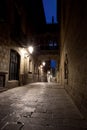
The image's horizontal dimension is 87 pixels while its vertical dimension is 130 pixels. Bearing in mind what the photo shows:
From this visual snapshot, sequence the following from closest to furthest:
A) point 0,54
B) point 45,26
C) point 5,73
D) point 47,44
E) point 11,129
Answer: point 11,129 → point 0,54 → point 5,73 → point 47,44 → point 45,26

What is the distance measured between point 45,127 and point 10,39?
261 inches

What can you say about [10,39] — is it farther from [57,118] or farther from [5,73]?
[57,118]

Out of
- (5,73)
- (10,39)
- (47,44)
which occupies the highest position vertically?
(47,44)

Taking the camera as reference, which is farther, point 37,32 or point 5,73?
point 37,32

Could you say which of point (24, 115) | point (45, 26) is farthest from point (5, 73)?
point (45, 26)

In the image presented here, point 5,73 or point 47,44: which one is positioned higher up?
point 47,44

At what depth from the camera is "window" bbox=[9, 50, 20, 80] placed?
29.8 feet

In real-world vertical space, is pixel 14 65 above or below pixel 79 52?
above

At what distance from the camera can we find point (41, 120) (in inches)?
109

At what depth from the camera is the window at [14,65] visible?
29.8ft

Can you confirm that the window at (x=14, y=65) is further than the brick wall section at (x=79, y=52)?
Yes

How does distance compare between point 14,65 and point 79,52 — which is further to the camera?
point 14,65

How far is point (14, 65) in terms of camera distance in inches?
380

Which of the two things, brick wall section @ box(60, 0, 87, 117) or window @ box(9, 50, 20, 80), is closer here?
brick wall section @ box(60, 0, 87, 117)
